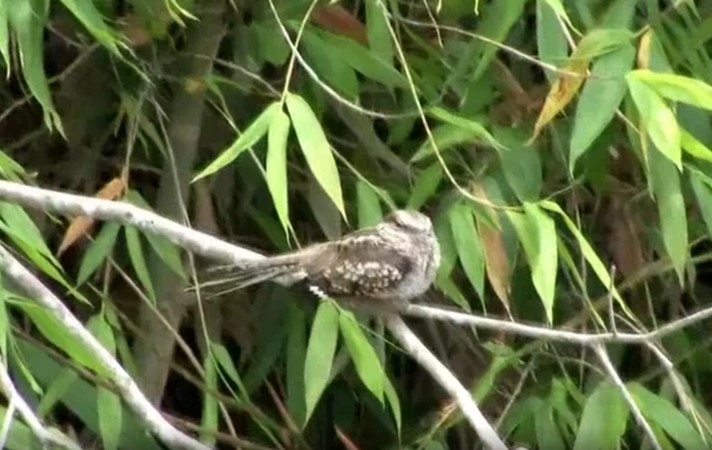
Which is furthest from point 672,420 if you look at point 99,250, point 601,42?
point 99,250

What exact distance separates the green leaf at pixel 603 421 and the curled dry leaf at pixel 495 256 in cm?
14

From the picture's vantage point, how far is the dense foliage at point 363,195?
145cm

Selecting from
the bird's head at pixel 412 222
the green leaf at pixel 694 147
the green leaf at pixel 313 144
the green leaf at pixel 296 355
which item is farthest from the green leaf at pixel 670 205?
the green leaf at pixel 296 355

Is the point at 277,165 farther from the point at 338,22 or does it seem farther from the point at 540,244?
the point at 338,22

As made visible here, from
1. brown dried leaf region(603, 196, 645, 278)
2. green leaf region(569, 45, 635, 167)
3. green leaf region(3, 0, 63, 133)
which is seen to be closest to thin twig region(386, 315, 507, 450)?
green leaf region(569, 45, 635, 167)

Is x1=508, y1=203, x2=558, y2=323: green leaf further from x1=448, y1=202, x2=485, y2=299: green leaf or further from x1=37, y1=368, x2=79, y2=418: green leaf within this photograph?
x1=37, y1=368, x2=79, y2=418: green leaf

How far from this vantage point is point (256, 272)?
134cm

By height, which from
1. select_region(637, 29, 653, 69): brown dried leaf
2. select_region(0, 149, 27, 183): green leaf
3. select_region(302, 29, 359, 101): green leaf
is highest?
select_region(637, 29, 653, 69): brown dried leaf

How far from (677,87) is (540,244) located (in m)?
0.19

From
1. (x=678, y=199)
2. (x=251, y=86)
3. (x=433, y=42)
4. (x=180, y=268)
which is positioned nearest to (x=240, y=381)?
(x=180, y=268)

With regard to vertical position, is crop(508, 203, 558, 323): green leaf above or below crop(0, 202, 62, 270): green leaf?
below

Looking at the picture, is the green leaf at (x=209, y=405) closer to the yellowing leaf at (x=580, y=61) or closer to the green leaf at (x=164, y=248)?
the green leaf at (x=164, y=248)

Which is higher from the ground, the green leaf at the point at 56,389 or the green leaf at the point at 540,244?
the green leaf at the point at 540,244

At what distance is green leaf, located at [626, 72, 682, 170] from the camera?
1.30 metres
